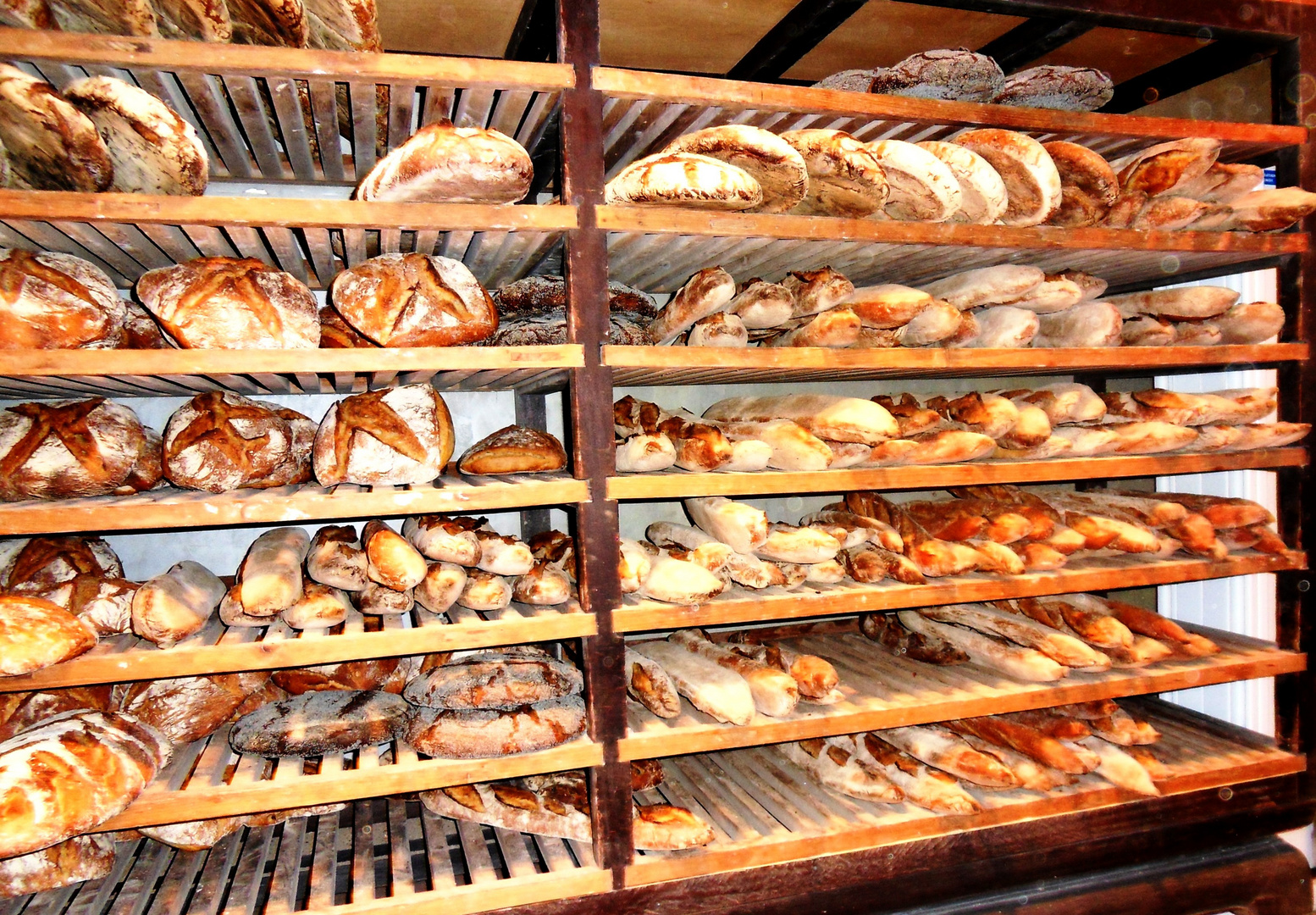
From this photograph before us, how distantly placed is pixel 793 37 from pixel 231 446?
6.10 ft

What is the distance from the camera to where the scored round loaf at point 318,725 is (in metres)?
1.76

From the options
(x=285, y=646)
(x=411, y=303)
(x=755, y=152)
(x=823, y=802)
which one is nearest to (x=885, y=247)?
(x=755, y=152)

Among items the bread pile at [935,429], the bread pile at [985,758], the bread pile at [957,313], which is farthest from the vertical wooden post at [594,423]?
the bread pile at [985,758]

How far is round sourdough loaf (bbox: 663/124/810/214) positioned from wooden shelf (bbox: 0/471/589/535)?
809mm

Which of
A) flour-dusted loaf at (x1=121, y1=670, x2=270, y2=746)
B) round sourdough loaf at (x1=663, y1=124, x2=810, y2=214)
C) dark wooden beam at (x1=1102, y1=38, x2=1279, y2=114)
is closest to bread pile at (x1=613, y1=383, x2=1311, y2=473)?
round sourdough loaf at (x1=663, y1=124, x2=810, y2=214)

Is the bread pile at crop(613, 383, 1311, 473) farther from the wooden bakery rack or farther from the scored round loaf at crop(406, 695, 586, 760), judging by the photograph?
the scored round loaf at crop(406, 695, 586, 760)

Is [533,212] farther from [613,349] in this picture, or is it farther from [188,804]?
[188,804]

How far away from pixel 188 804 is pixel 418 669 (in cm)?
60

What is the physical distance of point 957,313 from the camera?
2.11 metres

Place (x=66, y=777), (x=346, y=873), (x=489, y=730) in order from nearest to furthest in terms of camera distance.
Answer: (x=66, y=777) → (x=489, y=730) → (x=346, y=873)

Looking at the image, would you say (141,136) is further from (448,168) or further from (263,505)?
(263,505)

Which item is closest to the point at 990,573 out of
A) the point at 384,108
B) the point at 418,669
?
the point at 418,669

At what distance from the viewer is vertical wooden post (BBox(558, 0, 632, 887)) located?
5.51 feet

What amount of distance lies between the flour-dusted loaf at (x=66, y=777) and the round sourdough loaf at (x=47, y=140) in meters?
1.09
